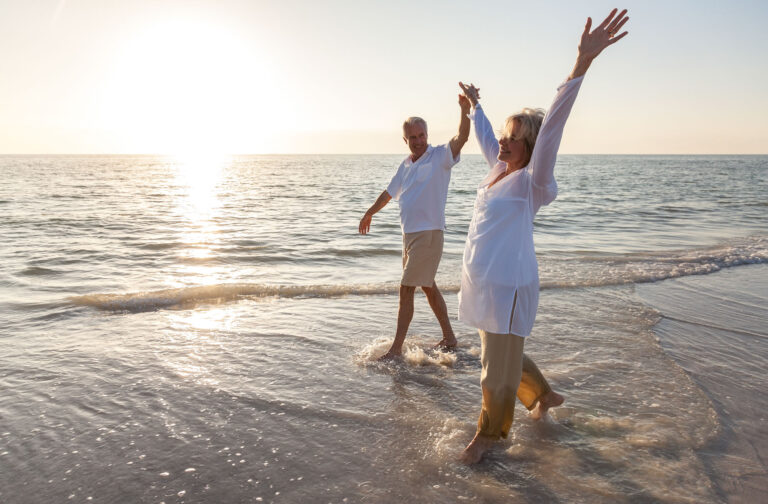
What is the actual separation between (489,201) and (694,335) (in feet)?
13.3

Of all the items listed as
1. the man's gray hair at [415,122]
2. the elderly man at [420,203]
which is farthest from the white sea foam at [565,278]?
the man's gray hair at [415,122]

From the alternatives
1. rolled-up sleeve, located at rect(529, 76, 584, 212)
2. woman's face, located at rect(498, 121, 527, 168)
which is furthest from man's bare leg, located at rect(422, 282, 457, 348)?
rolled-up sleeve, located at rect(529, 76, 584, 212)

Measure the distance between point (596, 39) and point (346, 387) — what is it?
3042mm

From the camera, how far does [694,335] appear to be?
18.5ft

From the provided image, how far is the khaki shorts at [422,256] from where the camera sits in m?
4.81

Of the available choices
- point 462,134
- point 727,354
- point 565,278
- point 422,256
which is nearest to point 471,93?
point 462,134

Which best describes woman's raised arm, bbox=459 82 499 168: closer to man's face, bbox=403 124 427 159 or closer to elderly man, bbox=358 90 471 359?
elderly man, bbox=358 90 471 359

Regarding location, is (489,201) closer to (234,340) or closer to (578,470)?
(578,470)

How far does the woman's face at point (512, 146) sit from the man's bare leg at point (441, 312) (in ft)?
7.74

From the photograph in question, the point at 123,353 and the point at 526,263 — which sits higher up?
the point at 526,263

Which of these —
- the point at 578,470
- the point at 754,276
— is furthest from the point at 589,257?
the point at 578,470

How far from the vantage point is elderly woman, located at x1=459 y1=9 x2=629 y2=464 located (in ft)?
8.20

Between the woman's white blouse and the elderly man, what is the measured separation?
5.57 feet

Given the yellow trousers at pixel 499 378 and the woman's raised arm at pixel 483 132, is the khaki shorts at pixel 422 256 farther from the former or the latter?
the yellow trousers at pixel 499 378
